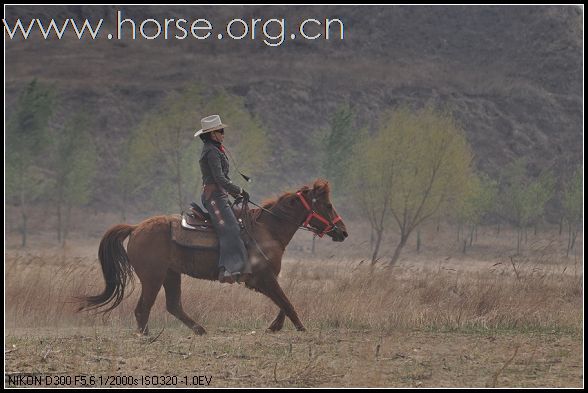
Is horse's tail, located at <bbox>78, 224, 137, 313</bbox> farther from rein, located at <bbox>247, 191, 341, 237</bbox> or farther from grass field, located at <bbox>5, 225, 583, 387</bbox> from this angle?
rein, located at <bbox>247, 191, 341, 237</bbox>

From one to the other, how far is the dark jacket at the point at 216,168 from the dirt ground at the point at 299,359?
76.2 inches

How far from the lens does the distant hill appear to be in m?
74.2

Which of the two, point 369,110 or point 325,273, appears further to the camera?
point 369,110

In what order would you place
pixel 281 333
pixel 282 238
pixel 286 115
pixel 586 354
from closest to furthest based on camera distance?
Answer: pixel 586 354
pixel 281 333
pixel 282 238
pixel 286 115

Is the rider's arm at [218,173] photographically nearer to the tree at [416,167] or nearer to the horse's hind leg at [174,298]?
the horse's hind leg at [174,298]

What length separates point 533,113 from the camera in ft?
260

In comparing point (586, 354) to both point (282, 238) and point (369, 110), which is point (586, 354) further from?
point (369, 110)

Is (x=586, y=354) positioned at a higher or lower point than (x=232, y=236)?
lower

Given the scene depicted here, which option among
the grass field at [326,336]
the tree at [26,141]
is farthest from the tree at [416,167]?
the grass field at [326,336]

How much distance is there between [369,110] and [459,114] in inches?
324

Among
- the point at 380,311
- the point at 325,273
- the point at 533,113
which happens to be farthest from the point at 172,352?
the point at 533,113

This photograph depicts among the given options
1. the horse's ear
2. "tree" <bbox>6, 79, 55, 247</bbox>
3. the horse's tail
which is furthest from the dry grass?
"tree" <bbox>6, 79, 55, 247</bbox>

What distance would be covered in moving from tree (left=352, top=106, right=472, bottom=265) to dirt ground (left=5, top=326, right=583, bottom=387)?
2714 centimetres

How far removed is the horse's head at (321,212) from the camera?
11383 mm
